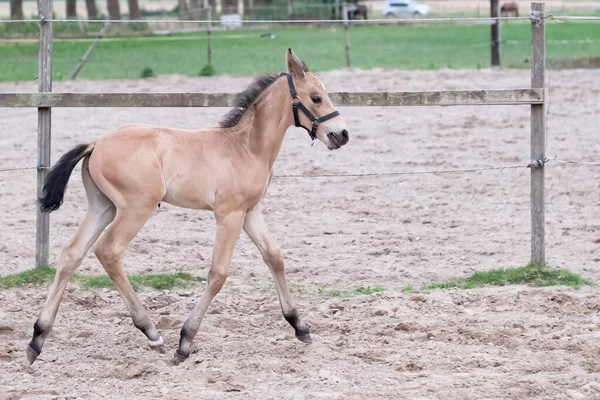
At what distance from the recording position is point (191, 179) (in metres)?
5.48

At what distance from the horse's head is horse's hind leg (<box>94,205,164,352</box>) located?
3.55 ft

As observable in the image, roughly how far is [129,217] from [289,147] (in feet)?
21.7

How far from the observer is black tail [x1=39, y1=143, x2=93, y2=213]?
538cm

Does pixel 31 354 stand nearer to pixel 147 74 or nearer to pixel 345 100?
pixel 345 100

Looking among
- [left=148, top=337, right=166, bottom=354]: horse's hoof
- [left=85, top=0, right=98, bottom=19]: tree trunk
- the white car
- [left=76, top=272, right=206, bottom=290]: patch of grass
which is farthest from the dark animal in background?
[left=148, top=337, right=166, bottom=354]: horse's hoof

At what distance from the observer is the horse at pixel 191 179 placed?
5336mm

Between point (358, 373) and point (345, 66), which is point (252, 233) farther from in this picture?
point (345, 66)

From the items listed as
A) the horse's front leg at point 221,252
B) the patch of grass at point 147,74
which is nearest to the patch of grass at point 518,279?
the horse's front leg at point 221,252

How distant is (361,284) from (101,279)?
6.34 feet

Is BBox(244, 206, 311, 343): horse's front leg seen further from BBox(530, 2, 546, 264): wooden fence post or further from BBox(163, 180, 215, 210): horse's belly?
BBox(530, 2, 546, 264): wooden fence post

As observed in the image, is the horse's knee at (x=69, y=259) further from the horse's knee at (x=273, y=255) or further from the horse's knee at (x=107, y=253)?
the horse's knee at (x=273, y=255)

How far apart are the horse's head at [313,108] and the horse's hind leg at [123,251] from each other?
1083 mm

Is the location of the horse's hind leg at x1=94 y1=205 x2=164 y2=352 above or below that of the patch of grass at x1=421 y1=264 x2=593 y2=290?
above

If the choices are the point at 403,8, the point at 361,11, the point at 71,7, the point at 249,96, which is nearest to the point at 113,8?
the point at 71,7
